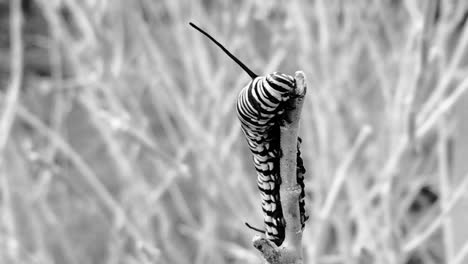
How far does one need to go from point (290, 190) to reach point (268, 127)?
1.3 inches

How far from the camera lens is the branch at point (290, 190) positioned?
0.24m

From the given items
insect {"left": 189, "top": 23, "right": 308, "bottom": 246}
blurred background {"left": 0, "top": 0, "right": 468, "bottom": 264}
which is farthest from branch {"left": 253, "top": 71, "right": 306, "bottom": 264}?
blurred background {"left": 0, "top": 0, "right": 468, "bottom": 264}

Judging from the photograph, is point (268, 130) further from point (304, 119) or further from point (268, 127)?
point (304, 119)

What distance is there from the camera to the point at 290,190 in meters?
0.26

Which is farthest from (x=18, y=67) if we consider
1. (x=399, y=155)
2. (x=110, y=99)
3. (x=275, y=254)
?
Answer: (x=275, y=254)

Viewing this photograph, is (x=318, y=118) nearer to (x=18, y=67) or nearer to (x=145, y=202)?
(x=145, y=202)

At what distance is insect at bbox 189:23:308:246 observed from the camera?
0.81 ft

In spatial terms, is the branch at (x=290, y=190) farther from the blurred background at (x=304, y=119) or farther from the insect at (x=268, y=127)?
the blurred background at (x=304, y=119)

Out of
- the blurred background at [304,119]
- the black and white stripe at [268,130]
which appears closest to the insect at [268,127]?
the black and white stripe at [268,130]

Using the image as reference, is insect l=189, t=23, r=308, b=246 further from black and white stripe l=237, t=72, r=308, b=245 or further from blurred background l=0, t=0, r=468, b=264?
blurred background l=0, t=0, r=468, b=264

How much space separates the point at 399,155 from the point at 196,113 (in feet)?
1.58

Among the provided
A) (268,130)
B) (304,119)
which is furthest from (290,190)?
(304,119)

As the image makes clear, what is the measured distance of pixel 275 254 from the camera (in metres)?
0.27

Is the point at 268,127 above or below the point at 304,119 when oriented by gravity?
below
